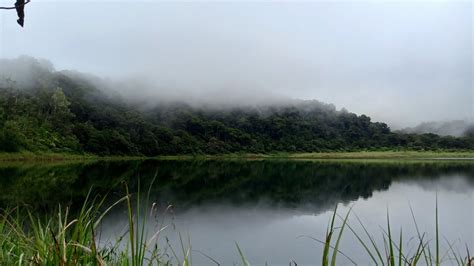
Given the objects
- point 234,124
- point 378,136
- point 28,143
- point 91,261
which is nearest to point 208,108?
point 234,124

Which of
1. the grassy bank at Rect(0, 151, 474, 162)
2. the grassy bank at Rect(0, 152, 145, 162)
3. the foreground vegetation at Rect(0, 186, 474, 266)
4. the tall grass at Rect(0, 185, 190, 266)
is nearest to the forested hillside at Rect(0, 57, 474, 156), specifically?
the grassy bank at Rect(0, 152, 145, 162)

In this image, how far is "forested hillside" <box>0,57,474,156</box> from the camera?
244ft

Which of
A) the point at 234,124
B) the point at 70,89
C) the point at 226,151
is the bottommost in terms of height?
the point at 226,151

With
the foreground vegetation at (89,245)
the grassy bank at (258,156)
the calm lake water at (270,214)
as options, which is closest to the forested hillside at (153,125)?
the grassy bank at (258,156)

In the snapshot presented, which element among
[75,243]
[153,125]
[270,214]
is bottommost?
[270,214]

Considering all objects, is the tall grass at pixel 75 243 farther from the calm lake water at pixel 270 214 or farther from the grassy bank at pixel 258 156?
the grassy bank at pixel 258 156

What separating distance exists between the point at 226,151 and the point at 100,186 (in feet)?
296

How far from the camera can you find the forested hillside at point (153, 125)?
74.4 metres

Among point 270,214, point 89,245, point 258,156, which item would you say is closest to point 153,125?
point 258,156

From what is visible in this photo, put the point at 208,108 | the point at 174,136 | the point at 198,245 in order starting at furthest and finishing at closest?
the point at 208,108
the point at 174,136
the point at 198,245

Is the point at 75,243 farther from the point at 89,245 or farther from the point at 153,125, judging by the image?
the point at 153,125

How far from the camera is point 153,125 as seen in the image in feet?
359

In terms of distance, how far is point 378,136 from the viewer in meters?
151

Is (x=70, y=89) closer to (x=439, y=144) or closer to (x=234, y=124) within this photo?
(x=234, y=124)
